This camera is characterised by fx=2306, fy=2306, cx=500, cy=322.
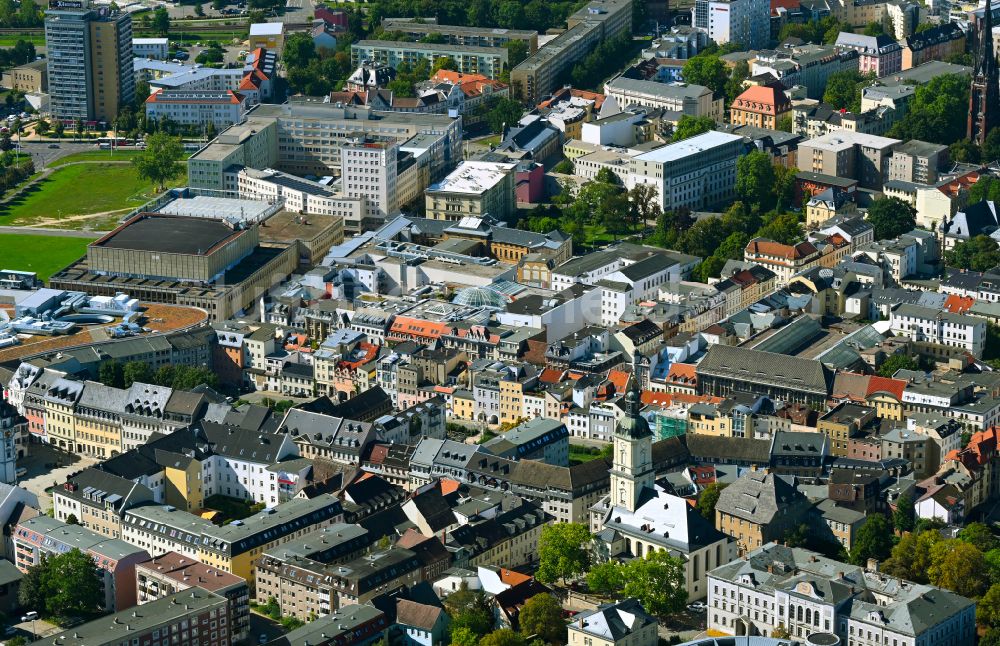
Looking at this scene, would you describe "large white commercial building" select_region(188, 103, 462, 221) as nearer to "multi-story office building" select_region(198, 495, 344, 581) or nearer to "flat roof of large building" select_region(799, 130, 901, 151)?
"flat roof of large building" select_region(799, 130, 901, 151)

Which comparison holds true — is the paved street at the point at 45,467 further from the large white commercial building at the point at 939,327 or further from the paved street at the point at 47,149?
the paved street at the point at 47,149

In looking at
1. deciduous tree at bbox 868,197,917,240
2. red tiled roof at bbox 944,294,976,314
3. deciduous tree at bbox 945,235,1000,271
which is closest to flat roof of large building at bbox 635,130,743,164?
deciduous tree at bbox 868,197,917,240

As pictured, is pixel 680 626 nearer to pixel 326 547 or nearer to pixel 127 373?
pixel 326 547

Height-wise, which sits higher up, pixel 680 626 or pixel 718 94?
pixel 718 94

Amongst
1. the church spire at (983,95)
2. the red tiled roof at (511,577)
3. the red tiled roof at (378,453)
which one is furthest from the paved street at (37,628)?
the church spire at (983,95)

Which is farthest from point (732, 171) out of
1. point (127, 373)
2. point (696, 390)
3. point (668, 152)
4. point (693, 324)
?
point (127, 373)

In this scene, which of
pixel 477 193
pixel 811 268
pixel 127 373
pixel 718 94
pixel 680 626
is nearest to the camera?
pixel 680 626

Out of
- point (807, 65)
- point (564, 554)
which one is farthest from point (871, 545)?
point (807, 65)
